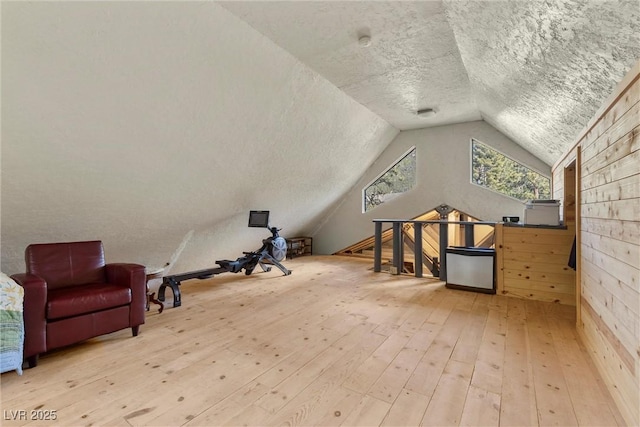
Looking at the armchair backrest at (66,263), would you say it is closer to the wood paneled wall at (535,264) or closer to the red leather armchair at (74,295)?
the red leather armchair at (74,295)

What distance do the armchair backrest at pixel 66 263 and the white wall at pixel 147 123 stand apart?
16.3 inches

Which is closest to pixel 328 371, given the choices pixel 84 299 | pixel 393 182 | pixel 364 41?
pixel 84 299

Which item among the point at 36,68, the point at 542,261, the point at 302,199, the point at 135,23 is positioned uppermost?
the point at 135,23

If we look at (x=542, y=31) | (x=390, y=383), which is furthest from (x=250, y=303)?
(x=542, y=31)

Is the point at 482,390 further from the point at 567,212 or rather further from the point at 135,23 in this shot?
the point at 135,23

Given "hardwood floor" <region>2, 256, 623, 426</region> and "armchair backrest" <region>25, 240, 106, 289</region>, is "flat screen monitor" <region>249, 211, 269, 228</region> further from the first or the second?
"armchair backrest" <region>25, 240, 106, 289</region>

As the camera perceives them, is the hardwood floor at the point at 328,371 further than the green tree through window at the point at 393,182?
No

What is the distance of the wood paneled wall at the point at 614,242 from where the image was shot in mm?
1454

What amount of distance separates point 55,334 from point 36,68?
1.87 metres

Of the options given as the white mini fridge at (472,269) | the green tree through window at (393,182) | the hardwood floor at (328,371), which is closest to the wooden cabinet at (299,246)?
the green tree through window at (393,182)

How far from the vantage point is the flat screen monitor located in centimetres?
445

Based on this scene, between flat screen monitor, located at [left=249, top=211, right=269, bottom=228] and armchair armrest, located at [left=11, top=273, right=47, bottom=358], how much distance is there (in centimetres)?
261

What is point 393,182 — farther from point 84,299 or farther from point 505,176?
point 84,299

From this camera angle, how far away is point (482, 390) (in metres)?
1.75
